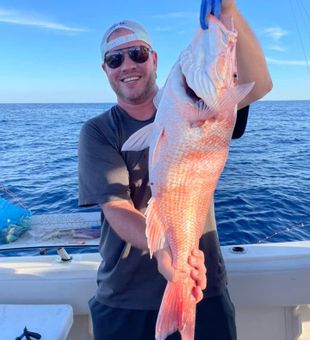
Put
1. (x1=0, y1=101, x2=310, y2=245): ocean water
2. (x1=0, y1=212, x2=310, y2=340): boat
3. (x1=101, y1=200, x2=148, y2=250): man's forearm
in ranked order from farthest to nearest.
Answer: (x1=0, y1=101, x2=310, y2=245): ocean water < (x1=0, y1=212, x2=310, y2=340): boat < (x1=101, y1=200, x2=148, y2=250): man's forearm

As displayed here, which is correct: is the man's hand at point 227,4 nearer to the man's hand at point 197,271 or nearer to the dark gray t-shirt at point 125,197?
the dark gray t-shirt at point 125,197

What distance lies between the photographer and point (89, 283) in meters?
2.97

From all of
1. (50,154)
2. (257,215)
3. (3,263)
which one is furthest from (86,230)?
(50,154)

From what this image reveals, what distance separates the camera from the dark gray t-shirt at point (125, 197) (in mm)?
2256

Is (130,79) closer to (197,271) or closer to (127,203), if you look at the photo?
(127,203)

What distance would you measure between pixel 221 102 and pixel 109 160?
87 centimetres

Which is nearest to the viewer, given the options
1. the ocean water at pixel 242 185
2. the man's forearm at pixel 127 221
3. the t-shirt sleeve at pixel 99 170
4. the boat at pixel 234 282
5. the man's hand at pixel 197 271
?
the man's hand at pixel 197 271

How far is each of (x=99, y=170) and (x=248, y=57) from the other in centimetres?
99

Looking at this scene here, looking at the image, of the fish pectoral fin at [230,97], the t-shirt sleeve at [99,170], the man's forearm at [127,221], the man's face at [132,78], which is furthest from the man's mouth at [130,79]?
the fish pectoral fin at [230,97]

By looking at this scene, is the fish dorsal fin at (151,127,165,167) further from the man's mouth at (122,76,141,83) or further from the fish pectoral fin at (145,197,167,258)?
the man's mouth at (122,76,141,83)

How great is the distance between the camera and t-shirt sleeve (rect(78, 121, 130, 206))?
220cm

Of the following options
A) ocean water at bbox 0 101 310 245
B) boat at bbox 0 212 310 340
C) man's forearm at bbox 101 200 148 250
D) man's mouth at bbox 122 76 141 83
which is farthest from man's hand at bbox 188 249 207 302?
ocean water at bbox 0 101 310 245

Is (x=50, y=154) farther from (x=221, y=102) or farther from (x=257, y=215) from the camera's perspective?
(x=221, y=102)

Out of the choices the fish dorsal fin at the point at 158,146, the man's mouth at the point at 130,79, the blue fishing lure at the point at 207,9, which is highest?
the blue fishing lure at the point at 207,9
